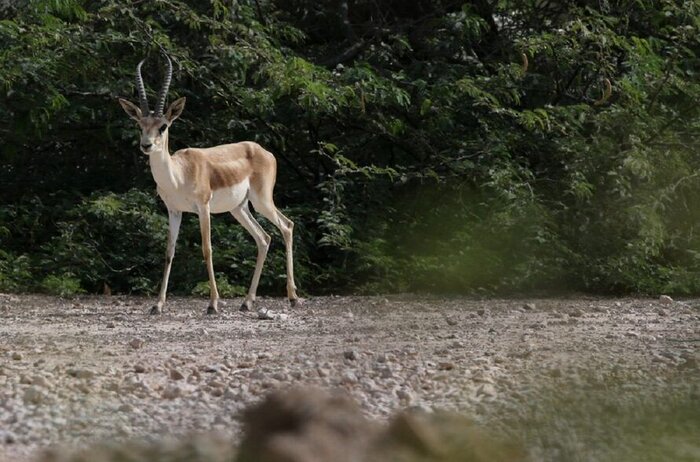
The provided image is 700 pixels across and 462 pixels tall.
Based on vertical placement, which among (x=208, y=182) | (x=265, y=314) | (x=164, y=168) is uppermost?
(x=164, y=168)

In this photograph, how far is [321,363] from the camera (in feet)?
25.2

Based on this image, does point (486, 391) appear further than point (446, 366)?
No

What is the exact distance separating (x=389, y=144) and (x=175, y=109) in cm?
356

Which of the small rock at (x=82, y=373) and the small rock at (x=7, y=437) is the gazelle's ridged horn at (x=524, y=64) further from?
the small rock at (x=7, y=437)

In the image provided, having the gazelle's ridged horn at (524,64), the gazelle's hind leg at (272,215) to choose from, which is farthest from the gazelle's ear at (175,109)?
the gazelle's ridged horn at (524,64)

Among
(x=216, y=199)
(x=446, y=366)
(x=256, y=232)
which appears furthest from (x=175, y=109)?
(x=446, y=366)

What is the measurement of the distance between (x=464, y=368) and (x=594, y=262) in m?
6.07

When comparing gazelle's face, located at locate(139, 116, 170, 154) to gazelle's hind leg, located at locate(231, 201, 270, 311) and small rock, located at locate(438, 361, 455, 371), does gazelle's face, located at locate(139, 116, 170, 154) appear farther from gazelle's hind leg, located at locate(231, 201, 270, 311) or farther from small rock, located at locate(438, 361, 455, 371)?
small rock, located at locate(438, 361, 455, 371)

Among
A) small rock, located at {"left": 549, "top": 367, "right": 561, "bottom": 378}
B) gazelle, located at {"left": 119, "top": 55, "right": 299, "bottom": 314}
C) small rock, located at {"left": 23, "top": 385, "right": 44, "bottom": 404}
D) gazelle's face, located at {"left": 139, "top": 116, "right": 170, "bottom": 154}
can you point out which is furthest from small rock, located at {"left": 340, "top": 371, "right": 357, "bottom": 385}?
gazelle's face, located at {"left": 139, "top": 116, "right": 170, "bottom": 154}

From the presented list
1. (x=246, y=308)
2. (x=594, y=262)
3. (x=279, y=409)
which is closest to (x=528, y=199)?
(x=594, y=262)

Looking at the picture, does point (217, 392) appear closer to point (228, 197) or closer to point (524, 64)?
point (228, 197)

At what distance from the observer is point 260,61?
45.3 ft

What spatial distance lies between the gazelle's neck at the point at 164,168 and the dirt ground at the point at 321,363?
121 centimetres

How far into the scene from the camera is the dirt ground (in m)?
6.23
